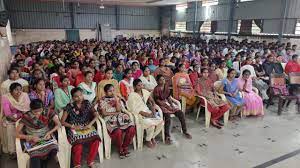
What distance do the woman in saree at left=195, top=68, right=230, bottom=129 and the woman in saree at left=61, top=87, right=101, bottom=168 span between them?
2.03 m

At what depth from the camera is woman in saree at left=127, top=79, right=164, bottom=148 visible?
3089 mm

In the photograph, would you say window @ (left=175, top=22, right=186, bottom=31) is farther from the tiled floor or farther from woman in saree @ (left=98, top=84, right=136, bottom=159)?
woman in saree @ (left=98, top=84, right=136, bottom=159)

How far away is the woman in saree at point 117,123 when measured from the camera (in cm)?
287

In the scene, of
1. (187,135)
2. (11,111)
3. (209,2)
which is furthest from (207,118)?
(209,2)

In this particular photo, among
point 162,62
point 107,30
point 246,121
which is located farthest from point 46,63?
point 107,30

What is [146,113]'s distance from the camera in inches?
125

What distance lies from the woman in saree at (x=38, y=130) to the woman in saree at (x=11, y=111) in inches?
19.6

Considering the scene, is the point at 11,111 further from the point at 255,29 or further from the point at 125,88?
the point at 255,29

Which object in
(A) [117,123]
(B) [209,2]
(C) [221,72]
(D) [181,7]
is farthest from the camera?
(D) [181,7]

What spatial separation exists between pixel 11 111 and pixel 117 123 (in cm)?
135

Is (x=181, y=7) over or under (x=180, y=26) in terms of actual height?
over

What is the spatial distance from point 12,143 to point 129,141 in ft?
4.86

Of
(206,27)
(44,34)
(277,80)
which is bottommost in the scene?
(277,80)

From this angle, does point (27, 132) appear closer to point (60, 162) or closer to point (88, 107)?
point (60, 162)
